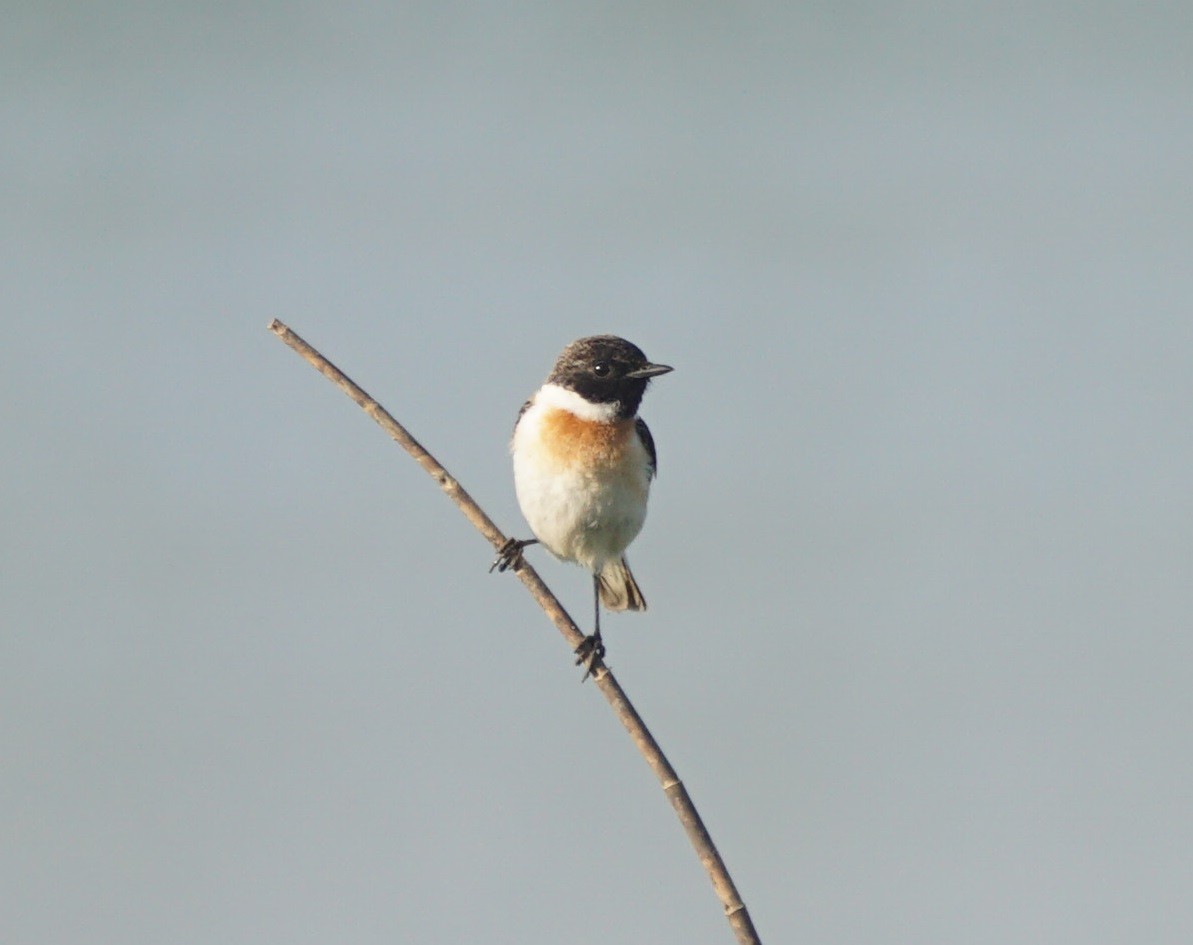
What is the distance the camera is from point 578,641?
3.84 meters

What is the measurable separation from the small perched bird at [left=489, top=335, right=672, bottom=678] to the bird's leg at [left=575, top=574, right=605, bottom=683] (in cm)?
3

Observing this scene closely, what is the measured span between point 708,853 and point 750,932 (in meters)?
0.19

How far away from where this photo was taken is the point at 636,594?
6.67m

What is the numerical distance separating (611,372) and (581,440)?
37 cm

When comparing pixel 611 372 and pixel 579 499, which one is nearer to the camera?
pixel 579 499

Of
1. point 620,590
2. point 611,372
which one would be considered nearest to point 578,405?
point 611,372

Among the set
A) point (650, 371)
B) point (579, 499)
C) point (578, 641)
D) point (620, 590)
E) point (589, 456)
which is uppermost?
point (650, 371)

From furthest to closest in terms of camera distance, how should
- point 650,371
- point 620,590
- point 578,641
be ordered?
1. point 620,590
2. point 650,371
3. point 578,641

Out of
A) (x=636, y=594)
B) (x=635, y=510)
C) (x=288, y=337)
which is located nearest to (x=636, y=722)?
(x=288, y=337)

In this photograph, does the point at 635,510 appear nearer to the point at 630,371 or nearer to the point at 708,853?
the point at 630,371

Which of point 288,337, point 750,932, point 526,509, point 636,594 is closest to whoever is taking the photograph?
point 750,932

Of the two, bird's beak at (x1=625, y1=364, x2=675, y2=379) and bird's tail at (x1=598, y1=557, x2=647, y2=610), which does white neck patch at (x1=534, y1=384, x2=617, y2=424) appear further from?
bird's tail at (x1=598, y1=557, x2=647, y2=610)

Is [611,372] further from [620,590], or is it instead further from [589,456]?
[620,590]

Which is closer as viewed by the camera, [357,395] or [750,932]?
[750,932]
